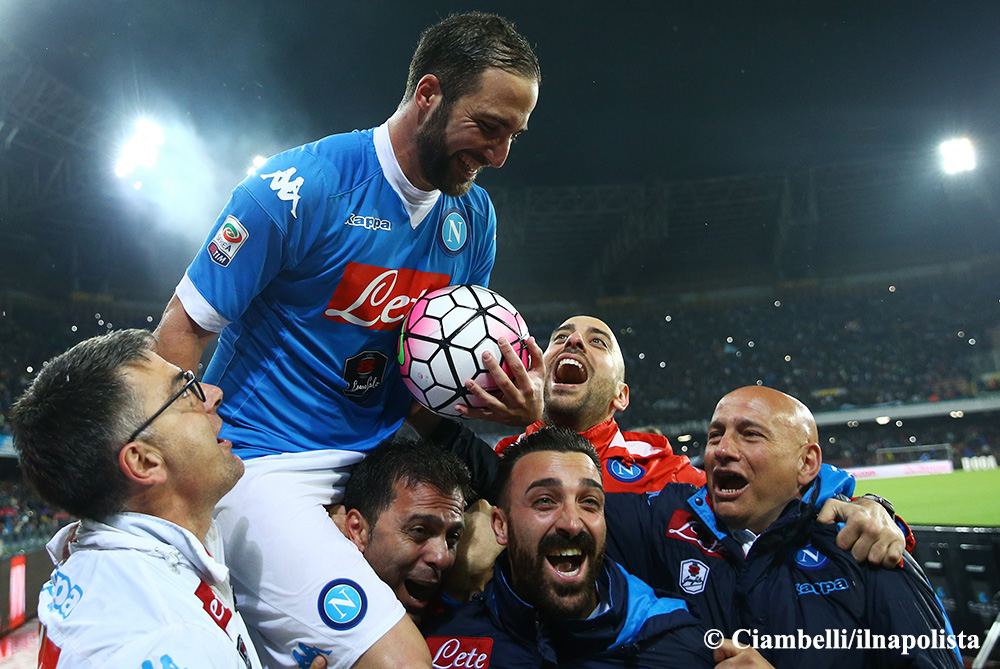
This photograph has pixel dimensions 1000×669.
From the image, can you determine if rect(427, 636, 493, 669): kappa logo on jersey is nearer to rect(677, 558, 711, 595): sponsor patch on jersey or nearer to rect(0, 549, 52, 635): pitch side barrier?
rect(677, 558, 711, 595): sponsor patch on jersey

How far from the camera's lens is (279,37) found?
14.8 m

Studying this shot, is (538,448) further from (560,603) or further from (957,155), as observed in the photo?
(957,155)

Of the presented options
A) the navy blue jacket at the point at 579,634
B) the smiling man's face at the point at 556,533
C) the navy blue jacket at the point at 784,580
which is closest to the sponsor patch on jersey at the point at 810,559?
the navy blue jacket at the point at 784,580

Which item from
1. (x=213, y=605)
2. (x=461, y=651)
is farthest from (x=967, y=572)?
(x=213, y=605)

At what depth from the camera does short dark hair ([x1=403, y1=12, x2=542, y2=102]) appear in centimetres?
253

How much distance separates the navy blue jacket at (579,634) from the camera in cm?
259

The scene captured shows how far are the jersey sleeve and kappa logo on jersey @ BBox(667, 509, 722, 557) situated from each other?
211 centimetres

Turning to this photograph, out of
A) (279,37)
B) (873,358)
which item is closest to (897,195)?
(873,358)

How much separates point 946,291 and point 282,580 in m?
33.7

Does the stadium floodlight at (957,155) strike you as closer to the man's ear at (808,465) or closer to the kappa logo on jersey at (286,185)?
the man's ear at (808,465)

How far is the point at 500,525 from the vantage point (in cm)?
298

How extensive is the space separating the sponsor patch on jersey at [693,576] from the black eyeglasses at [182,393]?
2.15 metres

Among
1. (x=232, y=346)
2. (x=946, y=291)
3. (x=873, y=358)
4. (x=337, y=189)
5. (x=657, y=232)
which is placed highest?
(x=946, y=291)

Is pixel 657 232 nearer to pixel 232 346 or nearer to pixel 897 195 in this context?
pixel 897 195
